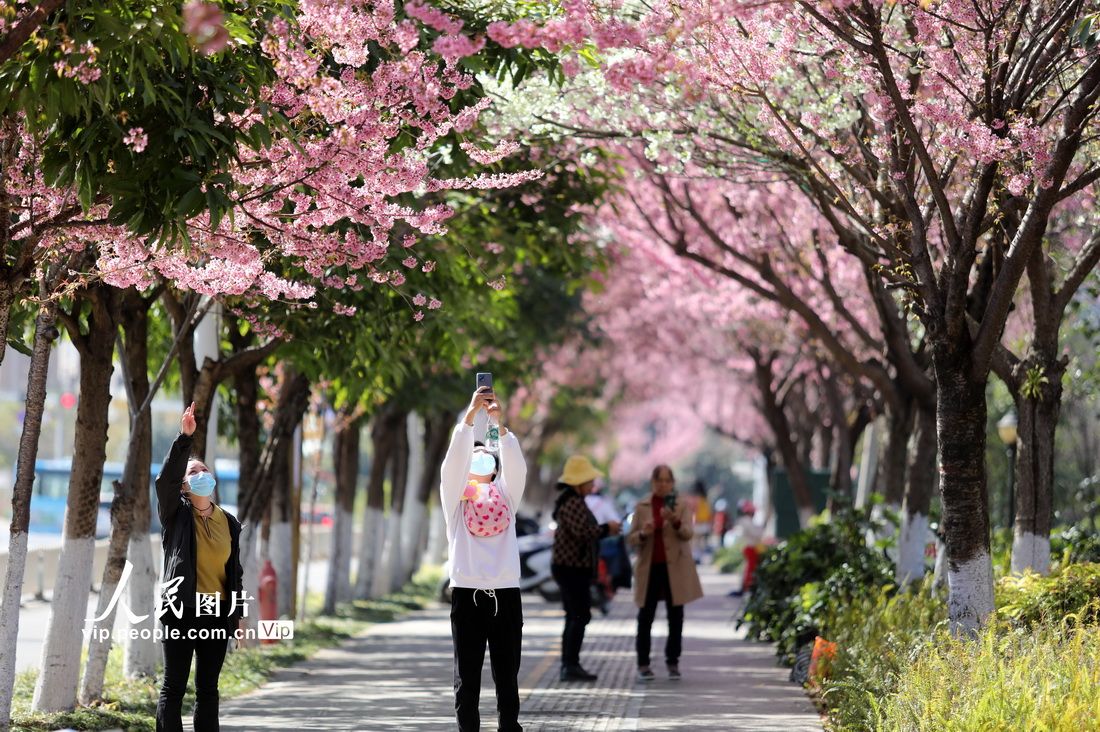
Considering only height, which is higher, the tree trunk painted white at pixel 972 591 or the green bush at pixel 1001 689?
the tree trunk painted white at pixel 972 591

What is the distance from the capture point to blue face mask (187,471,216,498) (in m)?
8.73

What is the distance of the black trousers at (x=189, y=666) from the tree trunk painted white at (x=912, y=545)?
28.5 ft

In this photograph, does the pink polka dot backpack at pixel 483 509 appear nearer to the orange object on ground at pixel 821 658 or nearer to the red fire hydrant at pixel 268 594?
the orange object on ground at pixel 821 658

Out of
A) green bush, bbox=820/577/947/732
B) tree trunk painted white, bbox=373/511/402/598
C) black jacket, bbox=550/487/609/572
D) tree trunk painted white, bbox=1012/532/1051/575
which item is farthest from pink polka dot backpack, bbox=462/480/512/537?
tree trunk painted white, bbox=373/511/402/598

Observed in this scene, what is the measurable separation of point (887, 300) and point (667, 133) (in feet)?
14.4

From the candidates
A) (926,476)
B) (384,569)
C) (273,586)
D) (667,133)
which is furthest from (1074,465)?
(667,133)

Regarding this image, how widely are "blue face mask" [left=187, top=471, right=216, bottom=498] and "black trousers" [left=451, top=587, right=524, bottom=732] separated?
149cm

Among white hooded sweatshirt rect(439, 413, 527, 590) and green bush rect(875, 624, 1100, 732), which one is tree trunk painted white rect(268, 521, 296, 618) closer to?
white hooded sweatshirt rect(439, 413, 527, 590)

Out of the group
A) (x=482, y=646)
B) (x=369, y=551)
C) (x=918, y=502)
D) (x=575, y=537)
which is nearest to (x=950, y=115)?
(x=482, y=646)

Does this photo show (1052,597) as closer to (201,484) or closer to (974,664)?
(974,664)

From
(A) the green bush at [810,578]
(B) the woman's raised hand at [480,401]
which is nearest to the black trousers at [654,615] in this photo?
(A) the green bush at [810,578]

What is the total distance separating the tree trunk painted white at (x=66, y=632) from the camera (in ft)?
35.0

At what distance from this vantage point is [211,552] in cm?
868

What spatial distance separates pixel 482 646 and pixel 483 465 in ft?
3.35
